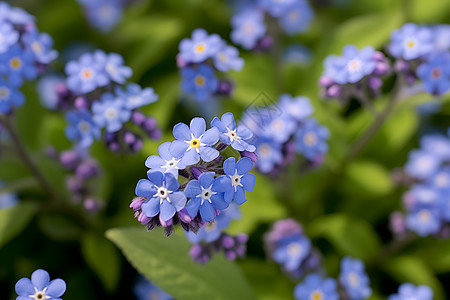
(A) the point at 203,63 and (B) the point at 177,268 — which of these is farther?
(A) the point at 203,63

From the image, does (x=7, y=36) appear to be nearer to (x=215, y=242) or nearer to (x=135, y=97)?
(x=135, y=97)

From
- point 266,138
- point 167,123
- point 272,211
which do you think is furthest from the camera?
point 167,123

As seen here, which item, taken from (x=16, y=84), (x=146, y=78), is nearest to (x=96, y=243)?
(x=16, y=84)

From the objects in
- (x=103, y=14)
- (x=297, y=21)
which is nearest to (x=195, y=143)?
(x=297, y=21)

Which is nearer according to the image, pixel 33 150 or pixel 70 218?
pixel 70 218

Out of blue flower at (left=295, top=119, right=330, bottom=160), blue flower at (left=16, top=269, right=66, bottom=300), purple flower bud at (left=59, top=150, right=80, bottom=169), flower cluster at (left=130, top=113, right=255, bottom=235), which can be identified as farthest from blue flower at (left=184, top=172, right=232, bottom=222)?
purple flower bud at (left=59, top=150, right=80, bottom=169)

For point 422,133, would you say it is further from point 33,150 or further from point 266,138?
point 33,150

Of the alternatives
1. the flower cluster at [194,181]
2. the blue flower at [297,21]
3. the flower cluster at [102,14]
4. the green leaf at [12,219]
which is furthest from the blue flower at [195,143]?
the flower cluster at [102,14]
